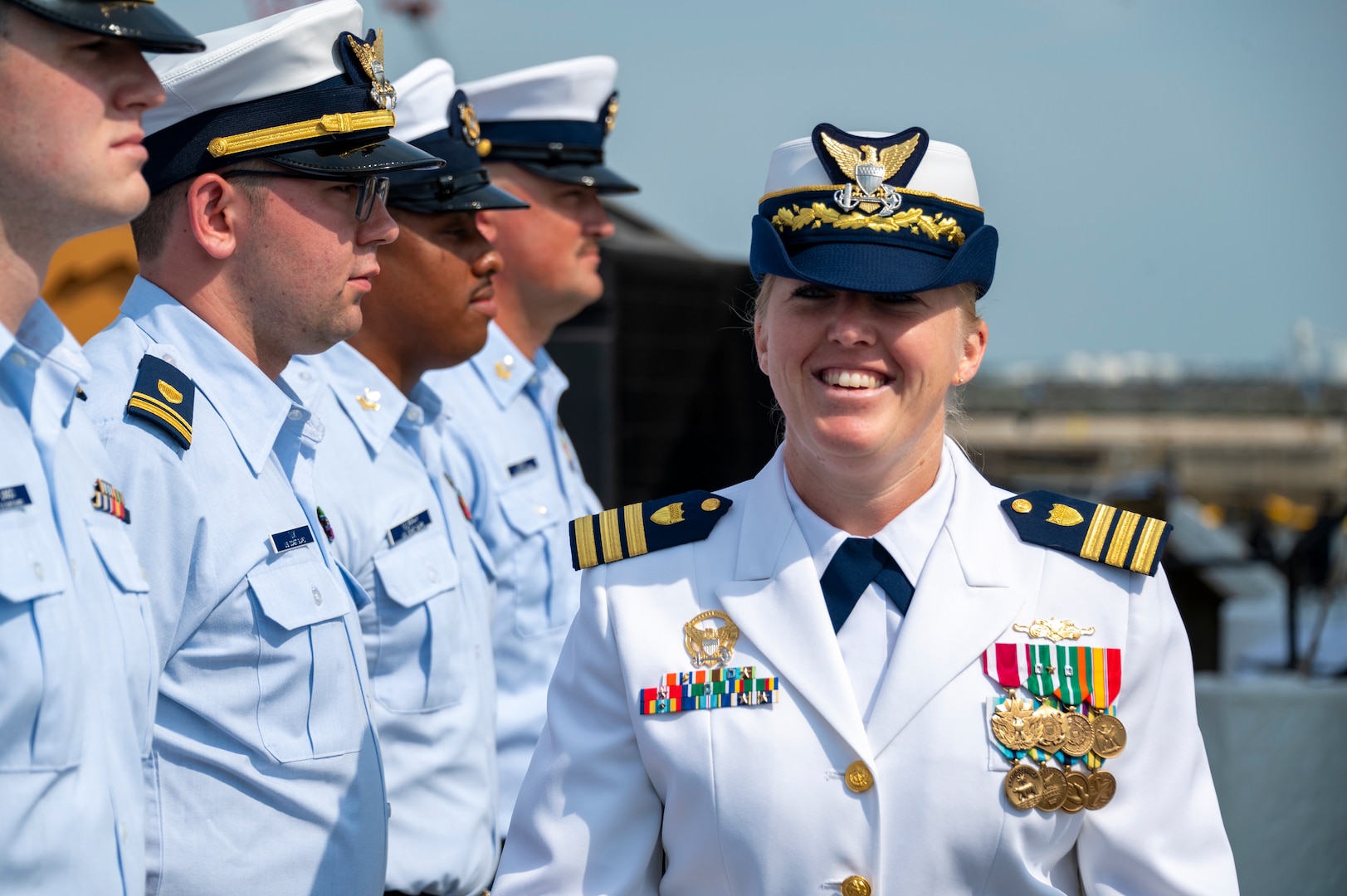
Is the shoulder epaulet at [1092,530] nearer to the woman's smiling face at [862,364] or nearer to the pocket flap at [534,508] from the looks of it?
the woman's smiling face at [862,364]

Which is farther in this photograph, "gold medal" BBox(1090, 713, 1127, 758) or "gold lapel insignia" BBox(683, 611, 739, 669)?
"gold lapel insignia" BBox(683, 611, 739, 669)

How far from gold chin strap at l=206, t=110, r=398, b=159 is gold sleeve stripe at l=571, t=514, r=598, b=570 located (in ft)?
3.08

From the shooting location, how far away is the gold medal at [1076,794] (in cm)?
224

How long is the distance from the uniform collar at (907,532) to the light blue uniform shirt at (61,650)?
1.09 metres

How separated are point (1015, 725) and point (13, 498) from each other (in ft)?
4.96

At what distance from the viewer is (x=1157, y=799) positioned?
2.24 metres

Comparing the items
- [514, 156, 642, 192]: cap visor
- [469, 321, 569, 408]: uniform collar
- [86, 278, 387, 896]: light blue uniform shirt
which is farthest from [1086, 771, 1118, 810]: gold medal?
[514, 156, 642, 192]: cap visor

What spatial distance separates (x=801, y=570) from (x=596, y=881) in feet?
1.99

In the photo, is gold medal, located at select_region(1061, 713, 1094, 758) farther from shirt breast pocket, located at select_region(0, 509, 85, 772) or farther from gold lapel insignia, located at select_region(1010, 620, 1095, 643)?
shirt breast pocket, located at select_region(0, 509, 85, 772)

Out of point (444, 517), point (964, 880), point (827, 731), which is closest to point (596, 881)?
point (827, 731)

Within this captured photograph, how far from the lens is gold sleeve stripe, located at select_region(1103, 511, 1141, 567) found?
2.39 metres

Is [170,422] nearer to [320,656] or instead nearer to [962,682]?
[320,656]

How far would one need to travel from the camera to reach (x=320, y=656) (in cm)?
258

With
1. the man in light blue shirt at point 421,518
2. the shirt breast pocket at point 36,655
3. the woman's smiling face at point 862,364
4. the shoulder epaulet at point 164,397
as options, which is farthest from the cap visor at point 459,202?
the shirt breast pocket at point 36,655
